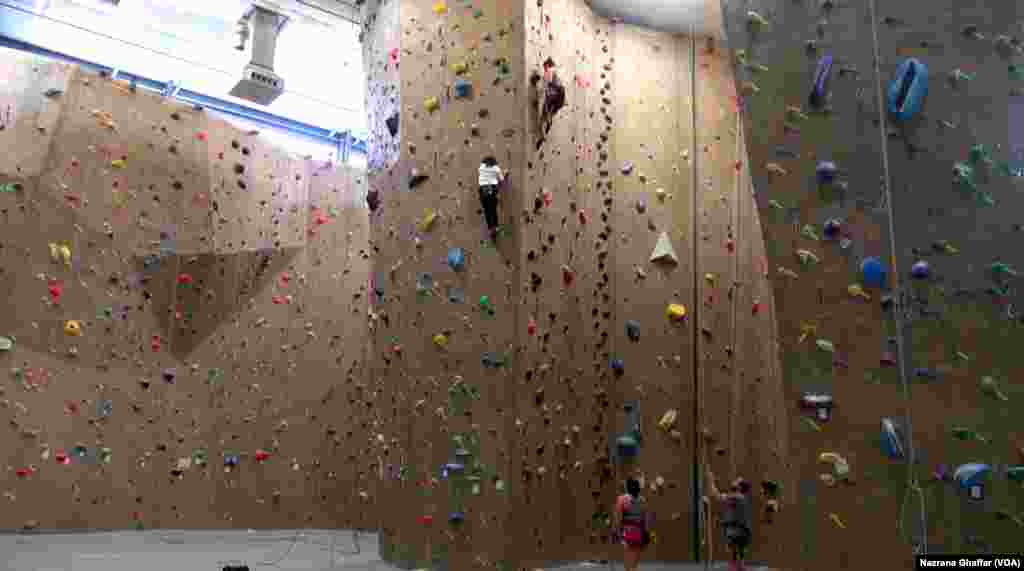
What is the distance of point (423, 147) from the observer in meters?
5.88

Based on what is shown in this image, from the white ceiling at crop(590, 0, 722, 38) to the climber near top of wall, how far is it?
149 centimetres

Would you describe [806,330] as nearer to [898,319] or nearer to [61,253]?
[898,319]

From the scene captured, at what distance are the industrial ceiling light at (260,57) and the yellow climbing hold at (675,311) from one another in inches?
207

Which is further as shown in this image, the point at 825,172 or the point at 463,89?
the point at 463,89

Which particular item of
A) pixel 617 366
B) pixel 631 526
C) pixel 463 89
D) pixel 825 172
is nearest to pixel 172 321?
pixel 463 89

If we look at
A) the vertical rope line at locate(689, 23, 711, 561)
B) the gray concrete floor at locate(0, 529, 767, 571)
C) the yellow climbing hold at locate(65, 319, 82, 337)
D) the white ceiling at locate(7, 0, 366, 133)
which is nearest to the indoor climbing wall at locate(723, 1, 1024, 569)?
the gray concrete floor at locate(0, 529, 767, 571)

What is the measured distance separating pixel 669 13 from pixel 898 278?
14.9ft

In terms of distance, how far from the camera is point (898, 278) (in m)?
3.24

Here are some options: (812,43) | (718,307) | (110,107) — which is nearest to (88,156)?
(110,107)

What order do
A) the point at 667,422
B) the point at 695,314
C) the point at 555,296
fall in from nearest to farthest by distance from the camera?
the point at 555,296
the point at 667,422
the point at 695,314

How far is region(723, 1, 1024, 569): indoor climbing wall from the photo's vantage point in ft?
10.1

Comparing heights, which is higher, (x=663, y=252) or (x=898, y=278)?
(x=663, y=252)

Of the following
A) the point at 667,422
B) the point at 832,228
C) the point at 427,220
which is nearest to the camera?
the point at 832,228

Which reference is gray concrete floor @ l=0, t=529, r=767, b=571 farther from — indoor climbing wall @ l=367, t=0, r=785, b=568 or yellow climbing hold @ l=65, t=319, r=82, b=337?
yellow climbing hold @ l=65, t=319, r=82, b=337
